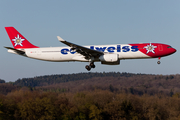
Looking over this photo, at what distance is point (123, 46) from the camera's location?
42844mm

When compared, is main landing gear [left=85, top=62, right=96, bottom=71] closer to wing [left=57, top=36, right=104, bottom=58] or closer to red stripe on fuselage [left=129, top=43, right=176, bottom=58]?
wing [left=57, top=36, right=104, bottom=58]

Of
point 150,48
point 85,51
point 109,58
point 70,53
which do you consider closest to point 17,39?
point 70,53

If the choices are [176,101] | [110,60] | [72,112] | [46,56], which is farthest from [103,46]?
[176,101]

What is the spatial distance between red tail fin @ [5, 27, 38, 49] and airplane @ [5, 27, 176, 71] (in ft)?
7.48

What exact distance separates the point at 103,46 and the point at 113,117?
167 ft

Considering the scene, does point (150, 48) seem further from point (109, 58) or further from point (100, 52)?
point (100, 52)

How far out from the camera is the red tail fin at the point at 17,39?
162 feet

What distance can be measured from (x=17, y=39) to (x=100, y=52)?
717 inches

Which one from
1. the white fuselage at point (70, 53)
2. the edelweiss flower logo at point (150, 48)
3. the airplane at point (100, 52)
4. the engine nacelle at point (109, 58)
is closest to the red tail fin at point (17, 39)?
the white fuselage at point (70, 53)

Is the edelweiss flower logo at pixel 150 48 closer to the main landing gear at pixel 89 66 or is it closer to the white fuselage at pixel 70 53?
the white fuselage at pixel 70 53

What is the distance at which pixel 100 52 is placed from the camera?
137ft

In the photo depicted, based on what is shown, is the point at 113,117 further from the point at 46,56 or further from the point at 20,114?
the point at 46,56

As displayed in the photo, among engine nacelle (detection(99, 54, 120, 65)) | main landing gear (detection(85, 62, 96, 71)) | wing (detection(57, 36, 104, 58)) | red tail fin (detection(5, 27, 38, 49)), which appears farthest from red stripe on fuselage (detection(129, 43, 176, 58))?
red tail fin (detection(5, 27, 38, 49))

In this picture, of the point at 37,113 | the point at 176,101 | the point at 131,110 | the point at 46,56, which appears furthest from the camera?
the point at 176,101
